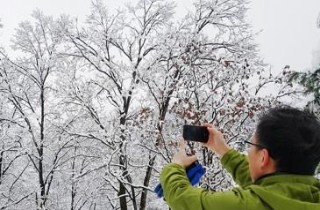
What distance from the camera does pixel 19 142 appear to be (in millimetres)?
16547

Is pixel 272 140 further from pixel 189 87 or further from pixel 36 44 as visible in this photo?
pixel 36 44

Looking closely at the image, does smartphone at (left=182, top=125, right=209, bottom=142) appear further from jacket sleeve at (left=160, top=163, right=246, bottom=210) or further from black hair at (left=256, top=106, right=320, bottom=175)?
black hair at (left=256, top=106, right=320, bottom=175)

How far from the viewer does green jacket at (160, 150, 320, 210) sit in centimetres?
139

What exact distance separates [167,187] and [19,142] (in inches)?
628

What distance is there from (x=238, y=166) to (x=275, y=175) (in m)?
0.52

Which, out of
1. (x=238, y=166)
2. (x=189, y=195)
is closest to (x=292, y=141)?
(x=189, y=195)

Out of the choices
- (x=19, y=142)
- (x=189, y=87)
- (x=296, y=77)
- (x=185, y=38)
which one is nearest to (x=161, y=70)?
(x=185, y=38)

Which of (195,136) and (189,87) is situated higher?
(189,87)

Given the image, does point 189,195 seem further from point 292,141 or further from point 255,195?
point 292,141

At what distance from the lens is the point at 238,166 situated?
200 cm

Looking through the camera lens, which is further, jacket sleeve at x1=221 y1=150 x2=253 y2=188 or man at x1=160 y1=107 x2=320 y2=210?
jacket sleeve at x1=221 y1=150 x2=253 y2=188

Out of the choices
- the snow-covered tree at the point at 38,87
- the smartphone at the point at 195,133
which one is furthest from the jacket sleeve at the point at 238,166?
the snow-covered tree at the point at 38,87

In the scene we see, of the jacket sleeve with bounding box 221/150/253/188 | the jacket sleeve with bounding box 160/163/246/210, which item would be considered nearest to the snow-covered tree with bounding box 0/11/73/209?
the jacket sleeve with bounding box 221/150/253/188

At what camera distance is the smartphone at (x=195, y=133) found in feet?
6.05
